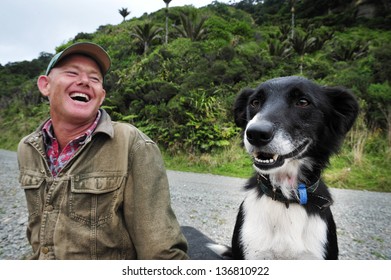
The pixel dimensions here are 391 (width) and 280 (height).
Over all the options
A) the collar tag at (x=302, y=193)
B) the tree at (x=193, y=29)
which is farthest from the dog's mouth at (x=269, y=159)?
the tree at (x=193, y=29)

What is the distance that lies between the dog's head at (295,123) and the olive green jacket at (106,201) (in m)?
0.75

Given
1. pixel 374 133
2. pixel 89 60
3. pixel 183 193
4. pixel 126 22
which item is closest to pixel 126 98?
pixel 183 193

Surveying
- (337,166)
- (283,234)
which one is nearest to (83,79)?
(283,234)

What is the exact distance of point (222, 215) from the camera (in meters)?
4.73

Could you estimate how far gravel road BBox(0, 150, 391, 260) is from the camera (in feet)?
11.4

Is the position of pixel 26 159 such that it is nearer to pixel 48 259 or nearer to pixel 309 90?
pixel 48 259

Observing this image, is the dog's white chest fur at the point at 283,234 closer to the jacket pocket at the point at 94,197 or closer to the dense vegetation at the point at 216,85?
the jacket pocket at the point at 94,197

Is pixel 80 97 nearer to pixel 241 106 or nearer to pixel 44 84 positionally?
pixel 44 84

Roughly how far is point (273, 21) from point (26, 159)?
104ft

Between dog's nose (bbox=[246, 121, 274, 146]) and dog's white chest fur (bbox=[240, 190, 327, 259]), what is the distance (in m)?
0.55

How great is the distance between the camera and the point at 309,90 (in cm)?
225

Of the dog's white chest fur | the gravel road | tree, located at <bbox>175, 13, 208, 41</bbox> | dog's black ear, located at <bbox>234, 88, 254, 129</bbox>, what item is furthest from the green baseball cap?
tree, located at <bbox>175, 13, 208, 41</bbox>

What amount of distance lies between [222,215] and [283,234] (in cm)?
276

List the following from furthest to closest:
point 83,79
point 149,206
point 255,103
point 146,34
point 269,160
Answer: point 146,34 → point 255,103 → point 269,160 → point 83,79 → point 149,206
